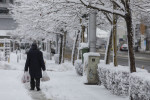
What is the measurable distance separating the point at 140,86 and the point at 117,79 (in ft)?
6.66

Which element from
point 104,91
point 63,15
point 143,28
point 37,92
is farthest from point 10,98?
point 143,28

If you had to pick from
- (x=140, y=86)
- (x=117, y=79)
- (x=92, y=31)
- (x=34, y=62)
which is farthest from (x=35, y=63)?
(x=140, y=86)

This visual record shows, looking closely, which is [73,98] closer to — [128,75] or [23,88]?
[128,75]

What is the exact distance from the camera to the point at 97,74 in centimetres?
1213

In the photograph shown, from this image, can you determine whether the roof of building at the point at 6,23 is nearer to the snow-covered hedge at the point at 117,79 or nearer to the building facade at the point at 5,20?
the building facade at the point at 5,20

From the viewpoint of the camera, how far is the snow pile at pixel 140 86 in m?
6.66

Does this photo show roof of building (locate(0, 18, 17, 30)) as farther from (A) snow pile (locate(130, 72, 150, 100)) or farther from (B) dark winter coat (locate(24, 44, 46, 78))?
(A) snow pile (locate(130, 72, 150, 100))

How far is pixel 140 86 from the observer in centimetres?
705

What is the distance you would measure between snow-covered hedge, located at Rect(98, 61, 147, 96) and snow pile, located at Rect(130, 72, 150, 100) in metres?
0.86

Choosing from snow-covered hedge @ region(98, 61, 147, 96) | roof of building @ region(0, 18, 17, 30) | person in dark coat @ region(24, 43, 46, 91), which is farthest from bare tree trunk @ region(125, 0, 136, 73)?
roof of building @ region(0, 18, 17, 30)

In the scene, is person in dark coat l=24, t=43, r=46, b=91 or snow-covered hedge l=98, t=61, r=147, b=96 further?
person in dark coat l=24, t=43, r=46, b=91

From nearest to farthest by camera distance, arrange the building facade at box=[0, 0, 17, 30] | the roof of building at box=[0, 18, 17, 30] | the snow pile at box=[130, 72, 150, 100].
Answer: the snow pile at box=[130, 72, 150, 100] → the building facade at box=[0, 0, 17, 30] → the roof of building at box=[0, 18, 17, 30]

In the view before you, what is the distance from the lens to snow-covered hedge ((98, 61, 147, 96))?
28.6 ft

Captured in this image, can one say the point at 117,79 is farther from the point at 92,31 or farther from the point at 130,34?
the point at 92,31
